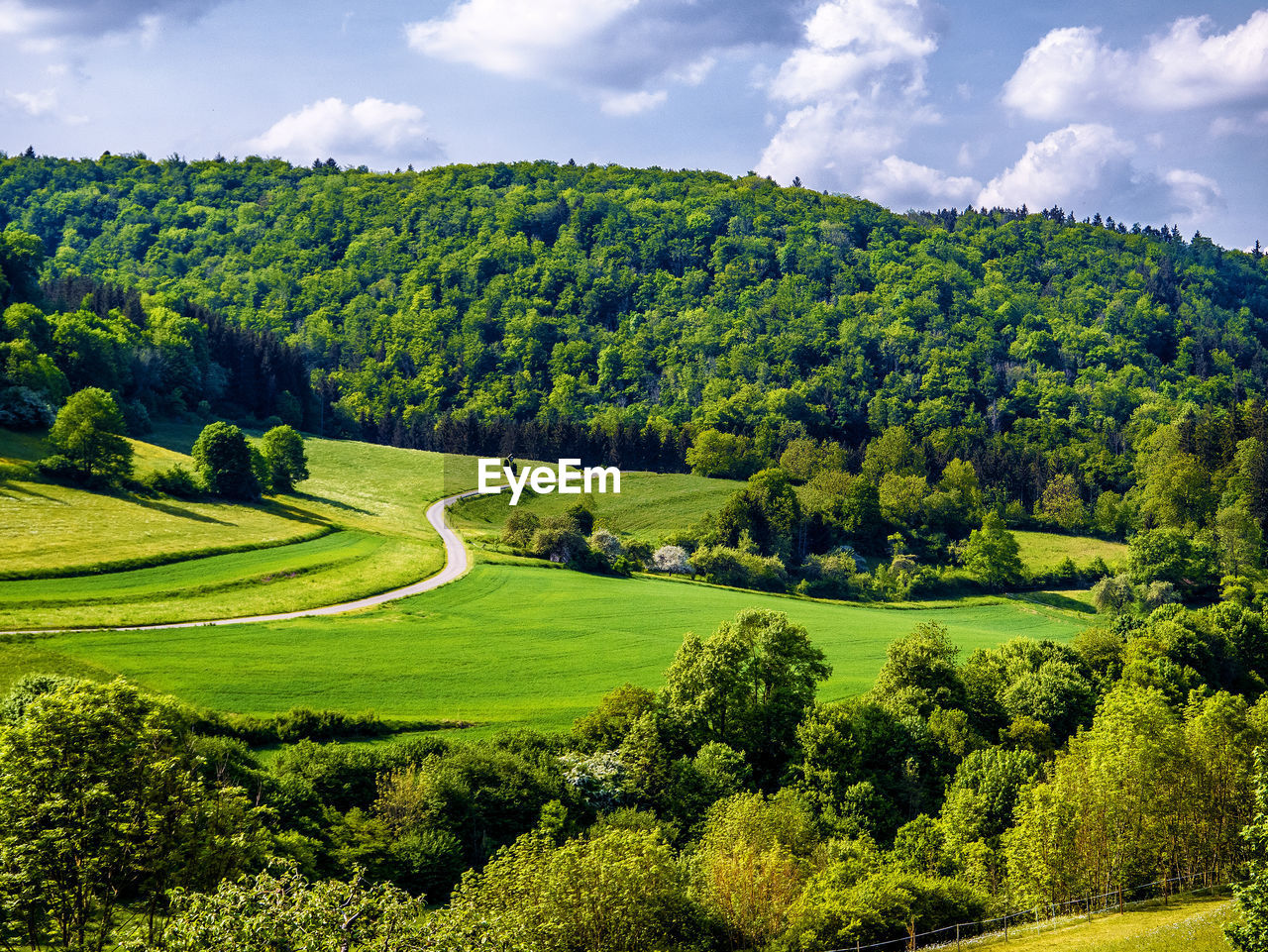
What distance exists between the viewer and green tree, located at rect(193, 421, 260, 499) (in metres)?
95.9

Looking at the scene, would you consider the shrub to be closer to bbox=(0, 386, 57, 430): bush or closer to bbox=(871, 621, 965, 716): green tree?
bbox=(0, 386, 57, 430): bush

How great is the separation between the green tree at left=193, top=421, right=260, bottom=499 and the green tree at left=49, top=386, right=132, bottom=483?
294 inches

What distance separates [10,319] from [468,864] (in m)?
107

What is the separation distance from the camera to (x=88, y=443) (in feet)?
283

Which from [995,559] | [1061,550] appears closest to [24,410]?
[995,559]

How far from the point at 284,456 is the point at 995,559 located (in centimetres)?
8891

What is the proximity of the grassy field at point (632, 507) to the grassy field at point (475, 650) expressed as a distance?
68.9ft

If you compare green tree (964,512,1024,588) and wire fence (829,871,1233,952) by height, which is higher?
green tree (964,512,1024,588)

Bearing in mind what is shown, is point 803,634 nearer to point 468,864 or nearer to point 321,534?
point 468,864

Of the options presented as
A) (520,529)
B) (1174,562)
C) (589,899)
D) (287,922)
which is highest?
(520,529)

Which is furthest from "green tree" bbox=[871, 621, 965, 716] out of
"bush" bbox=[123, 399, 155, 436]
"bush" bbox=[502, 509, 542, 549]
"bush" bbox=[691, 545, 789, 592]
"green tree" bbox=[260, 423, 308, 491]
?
"bush" bbox=[123, 399, 155, 436]

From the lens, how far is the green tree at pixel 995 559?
4695 inches

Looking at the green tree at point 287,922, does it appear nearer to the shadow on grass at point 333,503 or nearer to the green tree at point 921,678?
the green tree at point 921,678

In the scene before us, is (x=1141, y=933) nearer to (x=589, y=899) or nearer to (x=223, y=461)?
(x=589, y=899)
